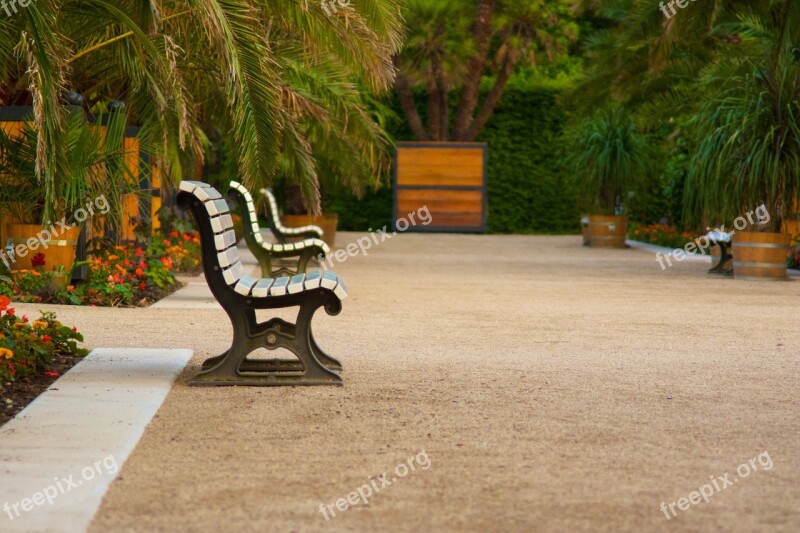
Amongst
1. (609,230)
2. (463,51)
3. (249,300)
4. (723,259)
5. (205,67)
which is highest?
(463,51)

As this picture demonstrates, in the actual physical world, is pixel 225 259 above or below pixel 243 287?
above

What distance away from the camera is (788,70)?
506 inches

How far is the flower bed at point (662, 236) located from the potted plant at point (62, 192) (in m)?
13.0

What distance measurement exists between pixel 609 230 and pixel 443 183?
21.6 feet

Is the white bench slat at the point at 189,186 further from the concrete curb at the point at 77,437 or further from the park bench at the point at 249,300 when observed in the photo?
the concrete curb at the point at 77,437

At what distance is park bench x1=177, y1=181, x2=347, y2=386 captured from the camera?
18.8 ft

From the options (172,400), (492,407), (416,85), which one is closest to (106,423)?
(172,400)

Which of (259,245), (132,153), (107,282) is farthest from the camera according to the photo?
(259,245)

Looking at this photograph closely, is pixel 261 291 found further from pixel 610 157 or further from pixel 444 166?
pixel 444 166

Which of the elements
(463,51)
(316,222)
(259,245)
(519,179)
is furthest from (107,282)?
(519,179)

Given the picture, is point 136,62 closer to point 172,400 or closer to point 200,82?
point 200,82

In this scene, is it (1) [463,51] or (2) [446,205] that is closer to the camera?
(1) [463,51]

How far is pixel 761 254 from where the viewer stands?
43.6 ft

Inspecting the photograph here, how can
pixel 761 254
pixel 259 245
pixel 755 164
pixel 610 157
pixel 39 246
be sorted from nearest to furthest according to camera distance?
pixel 39 246 → pixel 259 245 → pixel 755 164 → pixel 761 254 → pixel 610 157
